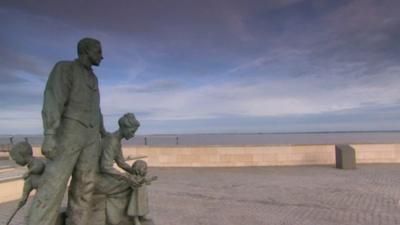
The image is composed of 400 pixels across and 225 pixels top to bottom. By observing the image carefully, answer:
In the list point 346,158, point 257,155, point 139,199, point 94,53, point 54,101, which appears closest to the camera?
point 54,101

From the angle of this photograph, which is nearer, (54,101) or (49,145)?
(49,145)

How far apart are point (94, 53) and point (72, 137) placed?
3.13ft

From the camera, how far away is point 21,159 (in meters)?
4.20

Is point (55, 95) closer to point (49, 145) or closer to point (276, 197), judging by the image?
point (49, 145)

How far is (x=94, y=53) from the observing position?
427 cm

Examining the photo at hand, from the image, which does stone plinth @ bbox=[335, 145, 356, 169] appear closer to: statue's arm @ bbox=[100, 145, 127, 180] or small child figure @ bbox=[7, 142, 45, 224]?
statue's arm @ bbox=[100, 145, 127, 180]

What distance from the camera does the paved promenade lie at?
26.6 ft

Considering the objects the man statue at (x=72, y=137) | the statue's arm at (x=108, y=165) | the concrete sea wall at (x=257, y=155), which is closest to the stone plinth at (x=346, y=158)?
the concrete sea wall at (x=257, y=155)

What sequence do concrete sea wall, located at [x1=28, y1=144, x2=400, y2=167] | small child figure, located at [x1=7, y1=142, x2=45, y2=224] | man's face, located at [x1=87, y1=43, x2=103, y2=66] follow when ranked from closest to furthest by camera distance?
small child figure, located at [x1=7, y1=142, x2=45, y2=224], man's face, located at [x1=87, y1=43, x2=103, y2=66], concrete sea wall, located at [x1=28, y1=144, x2=400, y2=167]

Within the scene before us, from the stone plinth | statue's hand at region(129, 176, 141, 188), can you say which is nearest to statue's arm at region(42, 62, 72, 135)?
statue's hand at region(129, 176, 141, 188)

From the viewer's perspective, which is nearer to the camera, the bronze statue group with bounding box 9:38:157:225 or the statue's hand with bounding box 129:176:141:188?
the bronze statue group with bounding box 9:38:157:225

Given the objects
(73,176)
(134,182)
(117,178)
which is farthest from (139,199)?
(73,176)

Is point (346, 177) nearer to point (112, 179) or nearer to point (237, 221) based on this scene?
point (237, 221)

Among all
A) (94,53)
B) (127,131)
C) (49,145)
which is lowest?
(49,145)
